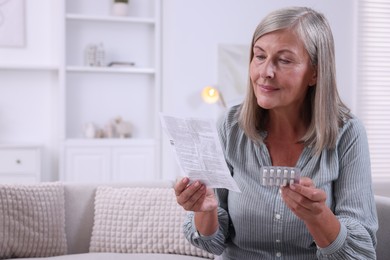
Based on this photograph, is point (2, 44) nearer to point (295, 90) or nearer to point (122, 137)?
point (122, 137)

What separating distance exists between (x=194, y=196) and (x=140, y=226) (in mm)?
1351

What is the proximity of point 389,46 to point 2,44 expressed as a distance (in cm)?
384

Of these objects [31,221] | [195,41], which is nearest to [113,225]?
[31,221]

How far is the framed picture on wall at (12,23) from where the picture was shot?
15.9ft

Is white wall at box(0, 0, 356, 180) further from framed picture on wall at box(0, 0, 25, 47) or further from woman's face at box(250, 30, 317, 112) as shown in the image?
woman's face at box(250, 30, 317, 112)

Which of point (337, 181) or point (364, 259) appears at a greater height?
point (337, 181)

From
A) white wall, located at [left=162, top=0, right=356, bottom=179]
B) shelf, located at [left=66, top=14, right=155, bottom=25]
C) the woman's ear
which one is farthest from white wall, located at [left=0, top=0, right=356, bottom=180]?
the woman's ear

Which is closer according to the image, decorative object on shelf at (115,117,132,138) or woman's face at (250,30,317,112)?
woman's face at (250,30,317,112)

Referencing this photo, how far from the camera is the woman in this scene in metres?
1.37

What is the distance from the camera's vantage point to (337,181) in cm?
144

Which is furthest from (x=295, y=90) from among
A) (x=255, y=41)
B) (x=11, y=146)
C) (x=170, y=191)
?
(x=11, y=146)

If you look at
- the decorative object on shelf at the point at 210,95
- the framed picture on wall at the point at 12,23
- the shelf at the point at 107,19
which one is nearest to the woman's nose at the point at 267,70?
the decorative object on shelf at the point at 210,95

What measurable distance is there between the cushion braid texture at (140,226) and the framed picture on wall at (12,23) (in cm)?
278

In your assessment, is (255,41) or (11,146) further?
(11,146)
